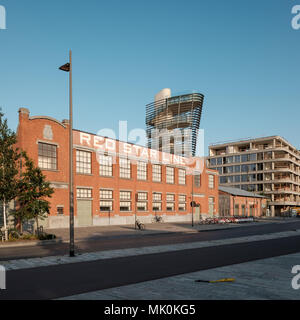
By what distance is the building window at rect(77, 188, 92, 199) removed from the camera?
120ft

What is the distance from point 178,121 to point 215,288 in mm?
74195

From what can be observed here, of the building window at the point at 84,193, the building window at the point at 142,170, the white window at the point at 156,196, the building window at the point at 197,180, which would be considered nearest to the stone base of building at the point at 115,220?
the white window at the point at 156,196

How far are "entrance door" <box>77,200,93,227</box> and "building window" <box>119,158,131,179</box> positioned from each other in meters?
6.76

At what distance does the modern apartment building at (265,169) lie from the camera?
321 feet

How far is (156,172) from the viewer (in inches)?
1919

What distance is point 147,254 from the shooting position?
1622 cm

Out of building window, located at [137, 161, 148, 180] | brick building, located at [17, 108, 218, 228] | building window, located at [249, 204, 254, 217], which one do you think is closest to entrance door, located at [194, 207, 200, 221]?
brick building, located at [17, 108, 218, 228]

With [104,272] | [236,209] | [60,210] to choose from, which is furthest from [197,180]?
[104,272]

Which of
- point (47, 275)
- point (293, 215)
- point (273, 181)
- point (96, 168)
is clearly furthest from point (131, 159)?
point (273, 181)

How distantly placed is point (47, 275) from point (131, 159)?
33.3 meters

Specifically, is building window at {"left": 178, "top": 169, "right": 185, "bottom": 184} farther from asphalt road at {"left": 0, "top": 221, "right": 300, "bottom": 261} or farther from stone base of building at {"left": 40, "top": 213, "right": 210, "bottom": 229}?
asphalt road at {"left": 0, "top": 221, "right": 300, "bottom": 261}

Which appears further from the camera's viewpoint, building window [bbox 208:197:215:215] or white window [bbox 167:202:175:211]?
building window [bbox 208:197:215:215]

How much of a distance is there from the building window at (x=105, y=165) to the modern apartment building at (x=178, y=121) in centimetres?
3928
